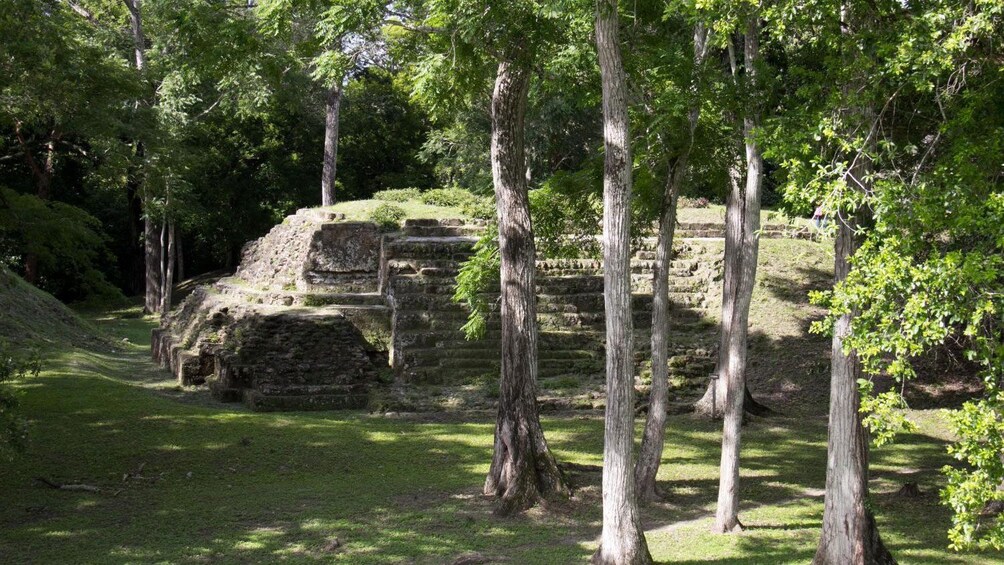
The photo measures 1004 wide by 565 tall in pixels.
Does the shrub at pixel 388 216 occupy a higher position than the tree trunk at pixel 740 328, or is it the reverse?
the shrub at pixel 388 216

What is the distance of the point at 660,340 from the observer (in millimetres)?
10250

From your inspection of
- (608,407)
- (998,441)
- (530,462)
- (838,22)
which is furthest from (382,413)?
(998,441)

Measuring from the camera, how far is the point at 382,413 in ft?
51.4

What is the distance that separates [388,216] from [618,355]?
→ 15.2 metres

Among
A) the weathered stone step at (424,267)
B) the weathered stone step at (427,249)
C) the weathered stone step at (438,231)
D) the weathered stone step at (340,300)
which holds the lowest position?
the weathered stone step at (340,300)

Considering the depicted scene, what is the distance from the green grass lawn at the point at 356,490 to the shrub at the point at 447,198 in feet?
31.4

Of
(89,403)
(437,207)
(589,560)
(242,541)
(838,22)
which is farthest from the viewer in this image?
(437,207)

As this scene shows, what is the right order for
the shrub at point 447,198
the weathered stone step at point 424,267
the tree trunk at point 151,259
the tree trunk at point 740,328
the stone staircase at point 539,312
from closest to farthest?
the tree trunk at point 740,328
the stone staircase at point 539,312
the weathered stone step at point 424,267
the shrub at point 447,198
the tree trunk at point 151,259

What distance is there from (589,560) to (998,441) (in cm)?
384

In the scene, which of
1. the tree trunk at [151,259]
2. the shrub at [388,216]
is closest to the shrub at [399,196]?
the shrub at [388,216]

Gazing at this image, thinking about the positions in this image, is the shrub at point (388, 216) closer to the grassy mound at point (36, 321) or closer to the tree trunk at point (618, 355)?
the grassy mound at point (36, 321)

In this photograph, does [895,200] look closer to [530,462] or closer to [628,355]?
[628,355]

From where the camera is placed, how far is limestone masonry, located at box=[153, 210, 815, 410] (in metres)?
16.9

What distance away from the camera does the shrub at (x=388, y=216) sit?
22188 mm
